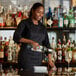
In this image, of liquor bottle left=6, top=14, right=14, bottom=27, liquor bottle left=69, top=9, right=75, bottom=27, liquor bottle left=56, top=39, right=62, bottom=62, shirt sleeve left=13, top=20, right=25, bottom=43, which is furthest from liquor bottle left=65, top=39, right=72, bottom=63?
shirt sleeve left=13, top=20, right=25, bottom=43

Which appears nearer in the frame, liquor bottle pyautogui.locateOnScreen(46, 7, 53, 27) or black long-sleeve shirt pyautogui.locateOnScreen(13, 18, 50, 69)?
black long-sleeve shirt pyautogui.locateOnScreen(13, 18, 50, 69)

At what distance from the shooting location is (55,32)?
3.19 metres

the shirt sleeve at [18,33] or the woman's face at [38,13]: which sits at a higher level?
the woman's face at [38,13]

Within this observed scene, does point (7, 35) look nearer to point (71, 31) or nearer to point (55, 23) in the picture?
point (55, 23)

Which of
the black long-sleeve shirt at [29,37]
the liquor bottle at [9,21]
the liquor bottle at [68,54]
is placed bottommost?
the liquor bottle at [68,54]

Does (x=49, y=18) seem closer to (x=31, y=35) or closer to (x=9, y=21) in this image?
(x=9, y=21)

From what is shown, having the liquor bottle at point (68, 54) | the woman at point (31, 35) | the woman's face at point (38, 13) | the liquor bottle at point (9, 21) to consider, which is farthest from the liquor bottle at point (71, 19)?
the woman's face at point (38, 13)

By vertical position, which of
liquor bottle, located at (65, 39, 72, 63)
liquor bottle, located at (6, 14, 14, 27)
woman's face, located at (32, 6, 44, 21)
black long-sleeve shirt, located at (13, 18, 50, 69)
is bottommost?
liquor bottle, located at (65, 39, 72, 63)

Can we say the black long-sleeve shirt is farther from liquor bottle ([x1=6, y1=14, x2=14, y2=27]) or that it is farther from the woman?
liquor bottle ([x1=6, y1=14, x2=14, y2=27])

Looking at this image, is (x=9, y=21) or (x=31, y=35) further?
(x=9, y=21)

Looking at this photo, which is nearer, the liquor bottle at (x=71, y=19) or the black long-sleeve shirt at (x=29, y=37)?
the black long-sleeve shirt at (x=29, y=37)

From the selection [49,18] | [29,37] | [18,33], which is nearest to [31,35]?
[29,37]

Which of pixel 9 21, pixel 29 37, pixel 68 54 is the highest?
pixel 9 21

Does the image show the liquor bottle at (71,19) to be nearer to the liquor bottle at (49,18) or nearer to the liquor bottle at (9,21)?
the liquor bottle at (49,18)
